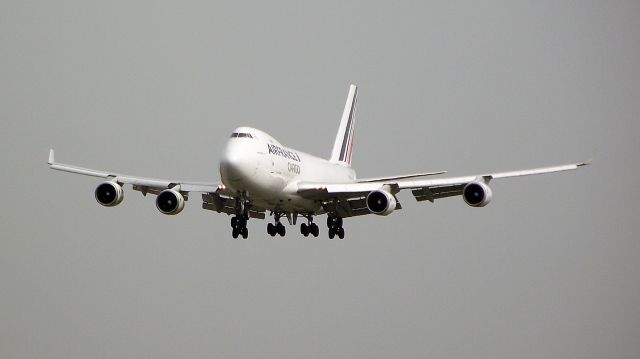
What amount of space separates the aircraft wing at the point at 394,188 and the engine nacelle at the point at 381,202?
0.53 meters

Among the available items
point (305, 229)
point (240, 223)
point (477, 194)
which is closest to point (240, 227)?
point (240, 223)

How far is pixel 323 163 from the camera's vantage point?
6216 centimetres

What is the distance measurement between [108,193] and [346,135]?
2275 centimetres

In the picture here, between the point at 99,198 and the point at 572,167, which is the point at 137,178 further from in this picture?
the point at 572,167

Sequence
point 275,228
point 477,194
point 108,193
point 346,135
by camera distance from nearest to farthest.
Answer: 1. point 477,194
2. point 108,193
3. point 275,228
4. point 346,135

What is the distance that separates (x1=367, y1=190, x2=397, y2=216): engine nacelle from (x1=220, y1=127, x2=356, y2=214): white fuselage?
13.7 ft

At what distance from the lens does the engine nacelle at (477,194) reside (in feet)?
169

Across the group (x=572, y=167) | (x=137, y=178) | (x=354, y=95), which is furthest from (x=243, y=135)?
(x=354, y=95)

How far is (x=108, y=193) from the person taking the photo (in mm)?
55156

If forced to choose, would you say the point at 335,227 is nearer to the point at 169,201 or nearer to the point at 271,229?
the point at 271,229

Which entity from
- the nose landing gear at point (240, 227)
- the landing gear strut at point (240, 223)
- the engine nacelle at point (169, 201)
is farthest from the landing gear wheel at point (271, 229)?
the engine nacelle at point (169, 201)

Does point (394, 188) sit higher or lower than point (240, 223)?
higher

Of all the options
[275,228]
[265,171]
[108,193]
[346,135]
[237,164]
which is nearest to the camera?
[237,164]

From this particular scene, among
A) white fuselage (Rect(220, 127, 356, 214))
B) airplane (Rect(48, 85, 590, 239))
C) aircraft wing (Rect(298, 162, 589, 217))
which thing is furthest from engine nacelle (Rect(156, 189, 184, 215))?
aircraft wing (Rect(298, 162, 589, 217))
